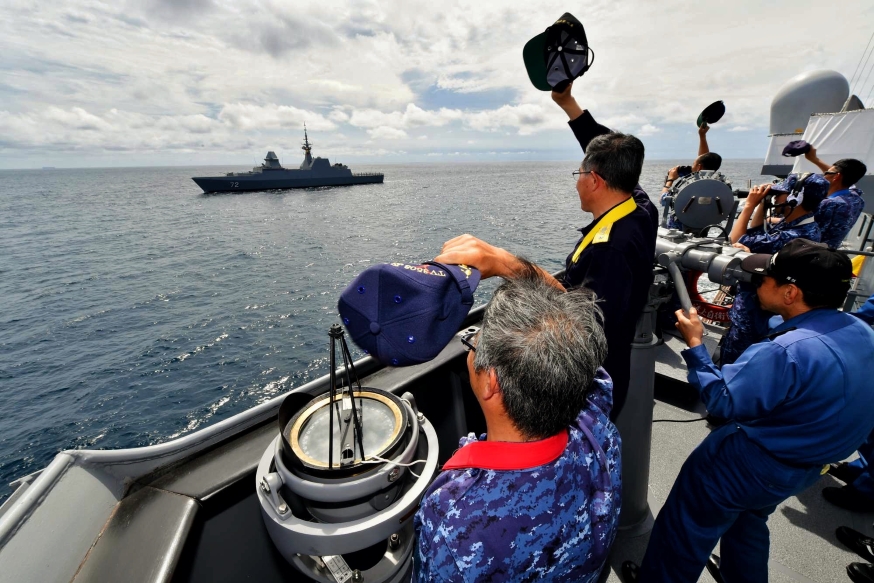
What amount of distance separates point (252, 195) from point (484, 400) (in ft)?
209

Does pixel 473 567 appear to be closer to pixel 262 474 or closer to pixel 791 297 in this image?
pixel 262 474

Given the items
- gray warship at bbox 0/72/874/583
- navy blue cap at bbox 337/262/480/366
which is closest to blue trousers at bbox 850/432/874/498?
gray warship at bbox 0/72/874/583

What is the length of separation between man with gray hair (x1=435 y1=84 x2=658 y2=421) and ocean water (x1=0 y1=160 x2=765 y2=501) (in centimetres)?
914

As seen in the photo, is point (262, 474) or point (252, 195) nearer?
point (262, 474)

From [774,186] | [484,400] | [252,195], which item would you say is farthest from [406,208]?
[484,400]

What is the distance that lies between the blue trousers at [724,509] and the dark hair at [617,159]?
1.32m

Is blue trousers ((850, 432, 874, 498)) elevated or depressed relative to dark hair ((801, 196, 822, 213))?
depressed

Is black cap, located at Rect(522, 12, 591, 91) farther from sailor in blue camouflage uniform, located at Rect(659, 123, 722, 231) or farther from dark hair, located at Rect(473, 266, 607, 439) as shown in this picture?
sailor in blue camouflage uniform, located at Rect(659, 123, 722, 231)

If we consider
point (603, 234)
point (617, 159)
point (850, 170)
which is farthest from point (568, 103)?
point (850, 170)

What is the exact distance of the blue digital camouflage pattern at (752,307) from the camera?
129 inches

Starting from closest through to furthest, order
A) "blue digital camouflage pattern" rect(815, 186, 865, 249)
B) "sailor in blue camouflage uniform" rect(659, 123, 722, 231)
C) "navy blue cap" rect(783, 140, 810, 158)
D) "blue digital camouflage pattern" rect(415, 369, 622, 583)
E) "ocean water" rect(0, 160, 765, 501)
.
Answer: "blue digital camouflage pattern" rect(415, 369, 622, 583), "blue digital camouflage pattern" rect(815, 186, 865, 249), "navy blue cap" rect(783, 140, 810, 158), "sailor in blue camouflage uniform" rect(659, 123, 722, 231), "ocean water" rect(0, 160, 765, 501)

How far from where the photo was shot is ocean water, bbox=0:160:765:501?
373 inches

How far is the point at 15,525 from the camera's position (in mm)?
1287

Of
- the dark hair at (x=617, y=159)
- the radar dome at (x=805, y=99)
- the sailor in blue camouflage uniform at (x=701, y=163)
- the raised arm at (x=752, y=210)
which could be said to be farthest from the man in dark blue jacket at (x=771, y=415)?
the radar dome at (x=805, y=99)
